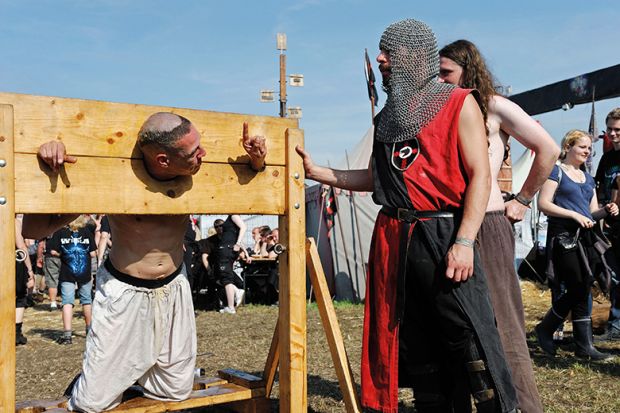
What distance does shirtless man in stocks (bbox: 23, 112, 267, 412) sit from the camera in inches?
131

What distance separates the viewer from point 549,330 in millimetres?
6113

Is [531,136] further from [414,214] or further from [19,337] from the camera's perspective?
[19,337]

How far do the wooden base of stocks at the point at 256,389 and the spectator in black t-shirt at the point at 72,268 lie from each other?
16.6ft

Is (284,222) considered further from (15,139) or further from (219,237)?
(219,237)

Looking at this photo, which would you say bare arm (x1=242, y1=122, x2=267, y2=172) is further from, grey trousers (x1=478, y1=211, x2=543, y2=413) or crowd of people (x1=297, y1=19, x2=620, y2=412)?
grey trousers (x1=478, y1=211, x2=543, y2=413)

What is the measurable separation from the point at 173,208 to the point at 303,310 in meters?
0.94

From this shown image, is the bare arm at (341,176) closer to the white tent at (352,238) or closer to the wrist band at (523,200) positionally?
the wrist band at (523,200)

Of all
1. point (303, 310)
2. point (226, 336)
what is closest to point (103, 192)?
point (303, 310)

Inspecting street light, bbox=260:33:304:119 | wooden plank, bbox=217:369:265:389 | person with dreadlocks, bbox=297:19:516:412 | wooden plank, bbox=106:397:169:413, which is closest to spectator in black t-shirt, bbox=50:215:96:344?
wooden plank, bbox=217:369:265:389

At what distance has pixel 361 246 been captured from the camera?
43.2 ft

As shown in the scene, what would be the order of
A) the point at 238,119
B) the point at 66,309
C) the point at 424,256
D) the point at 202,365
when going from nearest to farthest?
the point at 424,256
the point at 238,119
the point at 202,365
the point at 66,309

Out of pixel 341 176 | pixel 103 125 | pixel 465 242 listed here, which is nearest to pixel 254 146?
pixel 341 176

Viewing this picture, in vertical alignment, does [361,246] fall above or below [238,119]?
below

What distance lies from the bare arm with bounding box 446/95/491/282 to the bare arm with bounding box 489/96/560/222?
14.7 inches
